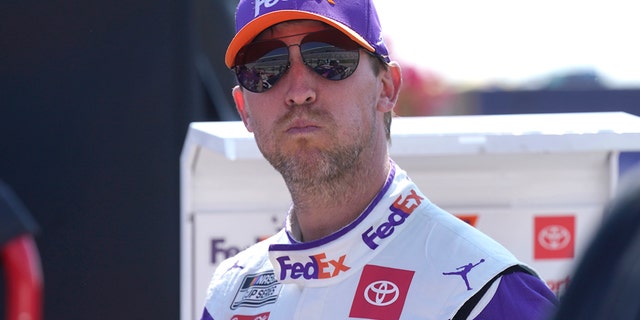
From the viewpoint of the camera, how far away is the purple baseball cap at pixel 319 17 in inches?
77.9

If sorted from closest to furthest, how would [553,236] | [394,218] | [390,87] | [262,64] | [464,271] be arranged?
[464,271], [394,218], [262,64], [390,87], [553,236]

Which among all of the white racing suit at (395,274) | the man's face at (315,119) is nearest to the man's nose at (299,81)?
the man's face at (315,119)

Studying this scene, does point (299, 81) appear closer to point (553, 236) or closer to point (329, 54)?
point (329, 54)

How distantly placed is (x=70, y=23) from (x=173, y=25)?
372 millimetres

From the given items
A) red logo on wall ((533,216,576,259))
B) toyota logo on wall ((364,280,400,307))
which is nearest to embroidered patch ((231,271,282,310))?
toyota logo on wall ((364,280,400,307))

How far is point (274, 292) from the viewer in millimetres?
2035

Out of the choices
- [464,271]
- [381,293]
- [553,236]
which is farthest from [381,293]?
[553,236]

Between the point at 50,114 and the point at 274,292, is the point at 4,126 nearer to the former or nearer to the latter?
the point at 50,114

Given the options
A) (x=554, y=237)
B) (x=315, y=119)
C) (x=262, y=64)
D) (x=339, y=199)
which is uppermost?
(x=262, y=64)

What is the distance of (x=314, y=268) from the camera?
1934 millimetres

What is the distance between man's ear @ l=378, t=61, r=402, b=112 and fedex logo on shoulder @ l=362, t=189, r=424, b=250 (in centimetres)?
24

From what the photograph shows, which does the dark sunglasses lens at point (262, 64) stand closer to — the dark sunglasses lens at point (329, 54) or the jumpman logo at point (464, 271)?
the dark sunglasses lens at point (329, 54)

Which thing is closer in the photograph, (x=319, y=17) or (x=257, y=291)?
(x=319, y=17)

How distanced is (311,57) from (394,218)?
0.36 metres
